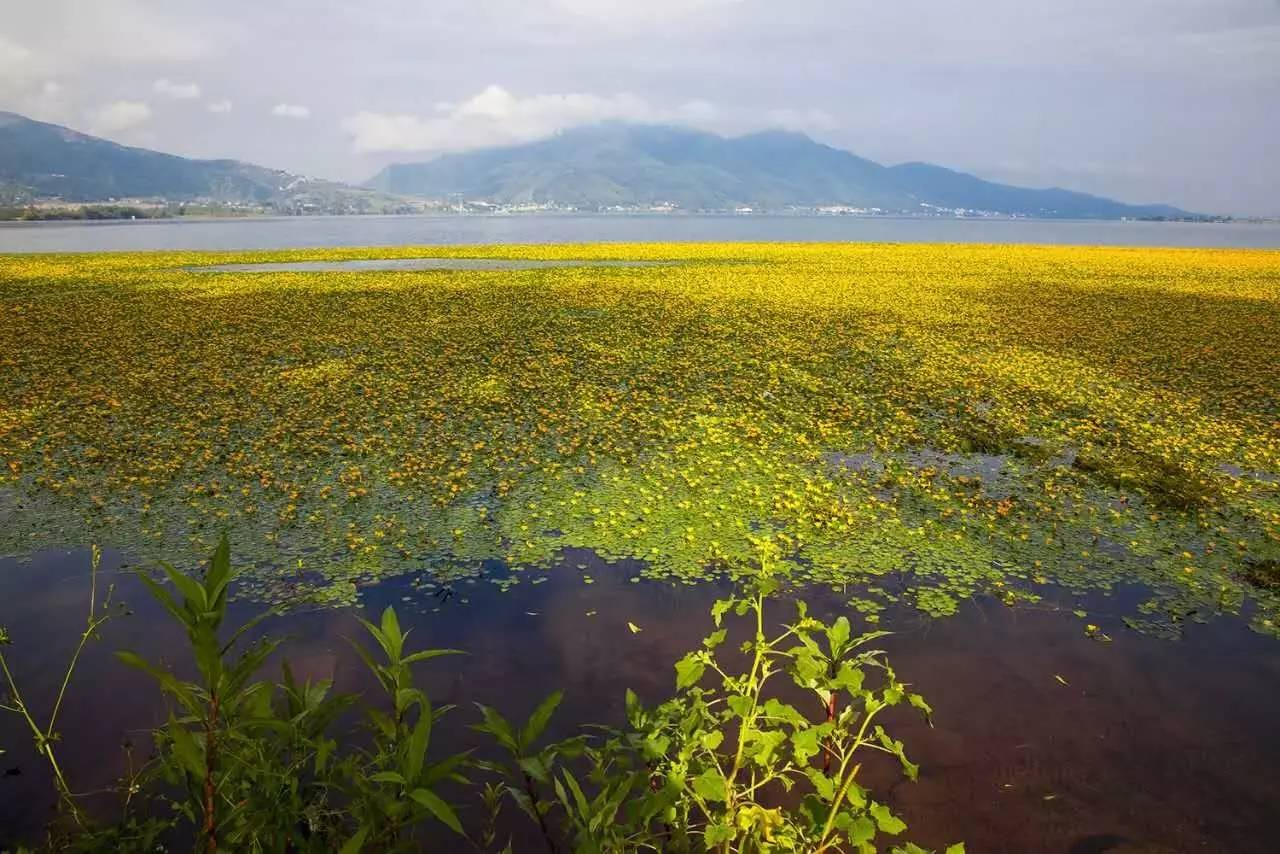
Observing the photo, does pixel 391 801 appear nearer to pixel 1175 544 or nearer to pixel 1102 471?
pixel 1175 544

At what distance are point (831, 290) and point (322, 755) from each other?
91.7 ft

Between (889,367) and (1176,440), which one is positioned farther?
(889,367)

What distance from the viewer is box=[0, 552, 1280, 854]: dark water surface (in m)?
4.19

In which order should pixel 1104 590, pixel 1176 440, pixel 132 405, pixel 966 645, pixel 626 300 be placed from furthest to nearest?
pixel 626 300
pixel 132 405
pixel 1176 440
pixel 1104 590
pixel 966 645

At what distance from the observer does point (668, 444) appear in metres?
→ 10.0

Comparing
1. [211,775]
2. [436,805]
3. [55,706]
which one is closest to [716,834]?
[436,805]

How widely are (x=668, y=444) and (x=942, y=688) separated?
17.8 feet

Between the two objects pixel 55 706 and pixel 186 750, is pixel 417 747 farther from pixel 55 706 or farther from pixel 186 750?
pixel 55 706

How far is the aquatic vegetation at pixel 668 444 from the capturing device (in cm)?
702

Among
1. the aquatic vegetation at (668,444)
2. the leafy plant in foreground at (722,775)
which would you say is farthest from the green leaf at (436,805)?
the aquatic vegetation at (668,444)

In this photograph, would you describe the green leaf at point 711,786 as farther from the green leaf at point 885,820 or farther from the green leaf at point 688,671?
the green leaf at point 885,820

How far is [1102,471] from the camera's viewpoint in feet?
29.9

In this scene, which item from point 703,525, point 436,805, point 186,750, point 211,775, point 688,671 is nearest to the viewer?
point 186,750

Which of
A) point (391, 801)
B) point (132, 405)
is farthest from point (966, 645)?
point (132, 405)
